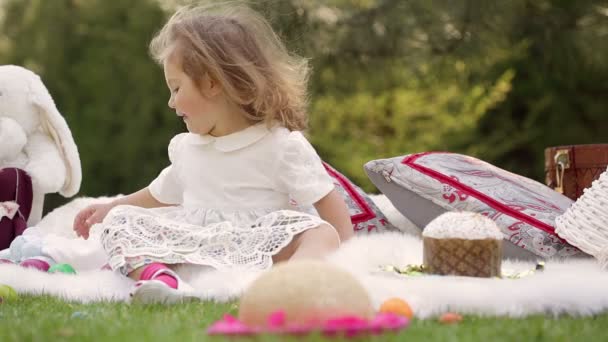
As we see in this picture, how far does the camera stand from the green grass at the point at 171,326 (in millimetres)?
1378

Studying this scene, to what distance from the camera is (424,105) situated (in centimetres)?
A: 701

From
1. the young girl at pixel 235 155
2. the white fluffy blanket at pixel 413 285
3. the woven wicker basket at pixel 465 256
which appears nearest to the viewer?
the white fluffy blanket at pixel 413 285

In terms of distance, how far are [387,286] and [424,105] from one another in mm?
5352

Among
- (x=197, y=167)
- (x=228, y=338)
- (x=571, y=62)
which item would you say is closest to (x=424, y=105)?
(x=571, y=62)

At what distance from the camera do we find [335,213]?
2.44 metres

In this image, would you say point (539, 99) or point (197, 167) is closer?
point (197, 167)

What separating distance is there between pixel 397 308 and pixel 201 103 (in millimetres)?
1135

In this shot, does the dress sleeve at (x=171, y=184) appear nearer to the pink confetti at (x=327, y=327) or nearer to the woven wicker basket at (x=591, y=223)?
the woven wicker basket at (x=591, y=223)

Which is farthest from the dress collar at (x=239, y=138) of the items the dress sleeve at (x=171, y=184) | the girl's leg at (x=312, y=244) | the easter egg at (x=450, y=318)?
the easter egg at (x=450, y=318)

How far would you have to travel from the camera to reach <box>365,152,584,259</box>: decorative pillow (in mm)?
2572

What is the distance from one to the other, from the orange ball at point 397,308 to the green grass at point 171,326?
0.12 ft

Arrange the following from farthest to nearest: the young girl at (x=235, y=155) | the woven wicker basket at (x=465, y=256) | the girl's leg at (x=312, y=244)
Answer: the young girl at (x=235, y=155) < the girl's leg at (x=312, y=244) < the woven wicker basket at (x=465, y=256)

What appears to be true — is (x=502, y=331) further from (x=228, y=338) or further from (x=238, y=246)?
(x=238, y=246)

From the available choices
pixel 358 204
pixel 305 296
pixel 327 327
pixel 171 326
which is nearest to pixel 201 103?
pixel 358 204
